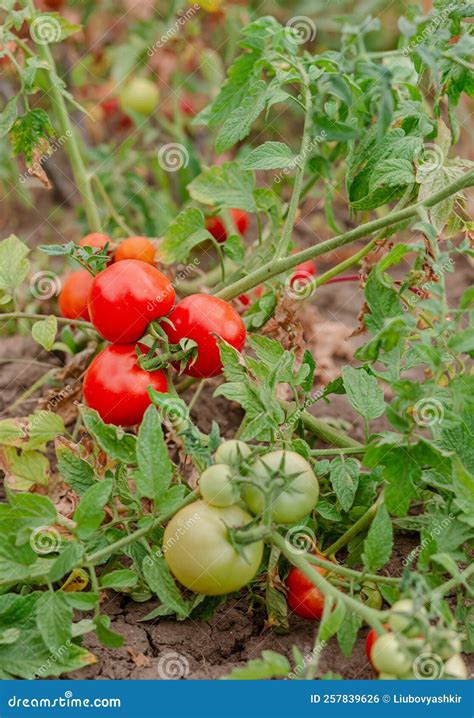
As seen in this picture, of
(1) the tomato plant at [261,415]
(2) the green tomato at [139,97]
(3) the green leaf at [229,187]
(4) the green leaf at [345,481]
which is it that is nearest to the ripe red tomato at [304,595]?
(1) the tomato plant at [261,415]

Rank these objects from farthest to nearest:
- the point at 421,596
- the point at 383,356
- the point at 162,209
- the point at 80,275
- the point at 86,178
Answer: the point at 162,209
the point at 86,178
the point at 80,275
the point at 383,356
the point at 421,596

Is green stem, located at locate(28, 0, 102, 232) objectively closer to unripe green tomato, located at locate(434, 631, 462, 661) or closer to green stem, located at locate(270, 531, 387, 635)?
green stem, located at locate(270, 531, 387, 635)

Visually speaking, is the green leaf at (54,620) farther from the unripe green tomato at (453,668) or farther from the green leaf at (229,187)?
the green leaf at (229,187)

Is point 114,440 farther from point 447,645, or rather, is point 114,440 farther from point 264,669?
point 447,645

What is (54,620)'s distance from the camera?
1182 mm

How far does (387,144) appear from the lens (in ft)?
4.83

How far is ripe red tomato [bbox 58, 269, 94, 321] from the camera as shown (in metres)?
1.72

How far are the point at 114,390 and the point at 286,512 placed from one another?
1.27 ft

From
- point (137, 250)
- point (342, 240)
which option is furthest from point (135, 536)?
point (137, 250)

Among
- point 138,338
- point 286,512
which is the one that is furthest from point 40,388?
point 286,512

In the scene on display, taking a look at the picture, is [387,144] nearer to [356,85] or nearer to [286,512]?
[356,85]

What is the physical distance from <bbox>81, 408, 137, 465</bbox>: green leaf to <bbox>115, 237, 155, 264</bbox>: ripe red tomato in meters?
0.51

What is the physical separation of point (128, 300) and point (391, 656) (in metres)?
0.69

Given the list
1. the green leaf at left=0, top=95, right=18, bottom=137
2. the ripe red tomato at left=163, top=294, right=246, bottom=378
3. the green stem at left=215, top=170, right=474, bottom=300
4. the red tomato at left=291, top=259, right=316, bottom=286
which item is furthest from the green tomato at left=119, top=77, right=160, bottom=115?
the ripe red tomato at left=163, top=294, right=246, bottom=378
